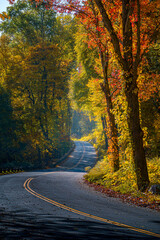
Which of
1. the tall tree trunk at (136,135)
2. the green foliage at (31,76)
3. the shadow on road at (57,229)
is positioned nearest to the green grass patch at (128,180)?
the tall tree trunk at (136,135)

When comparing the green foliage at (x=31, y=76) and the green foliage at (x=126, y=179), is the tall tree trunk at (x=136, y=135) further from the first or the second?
the green foliage at (x=31, y=76)

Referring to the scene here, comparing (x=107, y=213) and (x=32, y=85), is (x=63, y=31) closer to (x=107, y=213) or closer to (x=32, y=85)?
(x=32, y=85)

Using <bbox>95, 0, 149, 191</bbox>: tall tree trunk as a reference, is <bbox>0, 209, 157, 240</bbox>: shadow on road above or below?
below

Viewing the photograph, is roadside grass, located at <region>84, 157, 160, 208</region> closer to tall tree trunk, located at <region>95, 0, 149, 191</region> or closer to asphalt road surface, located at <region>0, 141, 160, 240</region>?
tall tree trunk, located at <region>95, 0, 149, 191</region>

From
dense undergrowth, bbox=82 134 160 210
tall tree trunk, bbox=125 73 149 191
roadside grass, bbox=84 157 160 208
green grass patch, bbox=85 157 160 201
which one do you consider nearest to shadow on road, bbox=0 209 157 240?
dense undergrowth, bbox=82 134 160 210

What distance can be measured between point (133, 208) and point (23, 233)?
4.49 metres

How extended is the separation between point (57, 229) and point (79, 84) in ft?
90.2

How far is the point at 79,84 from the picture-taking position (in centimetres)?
3225

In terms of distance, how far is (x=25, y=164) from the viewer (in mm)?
31406

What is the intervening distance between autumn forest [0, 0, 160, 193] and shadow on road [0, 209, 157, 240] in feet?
17.6

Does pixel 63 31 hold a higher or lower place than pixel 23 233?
higher

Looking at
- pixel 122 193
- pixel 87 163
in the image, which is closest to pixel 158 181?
pixel 122 193

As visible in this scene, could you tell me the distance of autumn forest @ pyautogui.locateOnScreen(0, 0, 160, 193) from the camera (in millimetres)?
11555

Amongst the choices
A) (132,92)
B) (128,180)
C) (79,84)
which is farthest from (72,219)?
(79,84)
